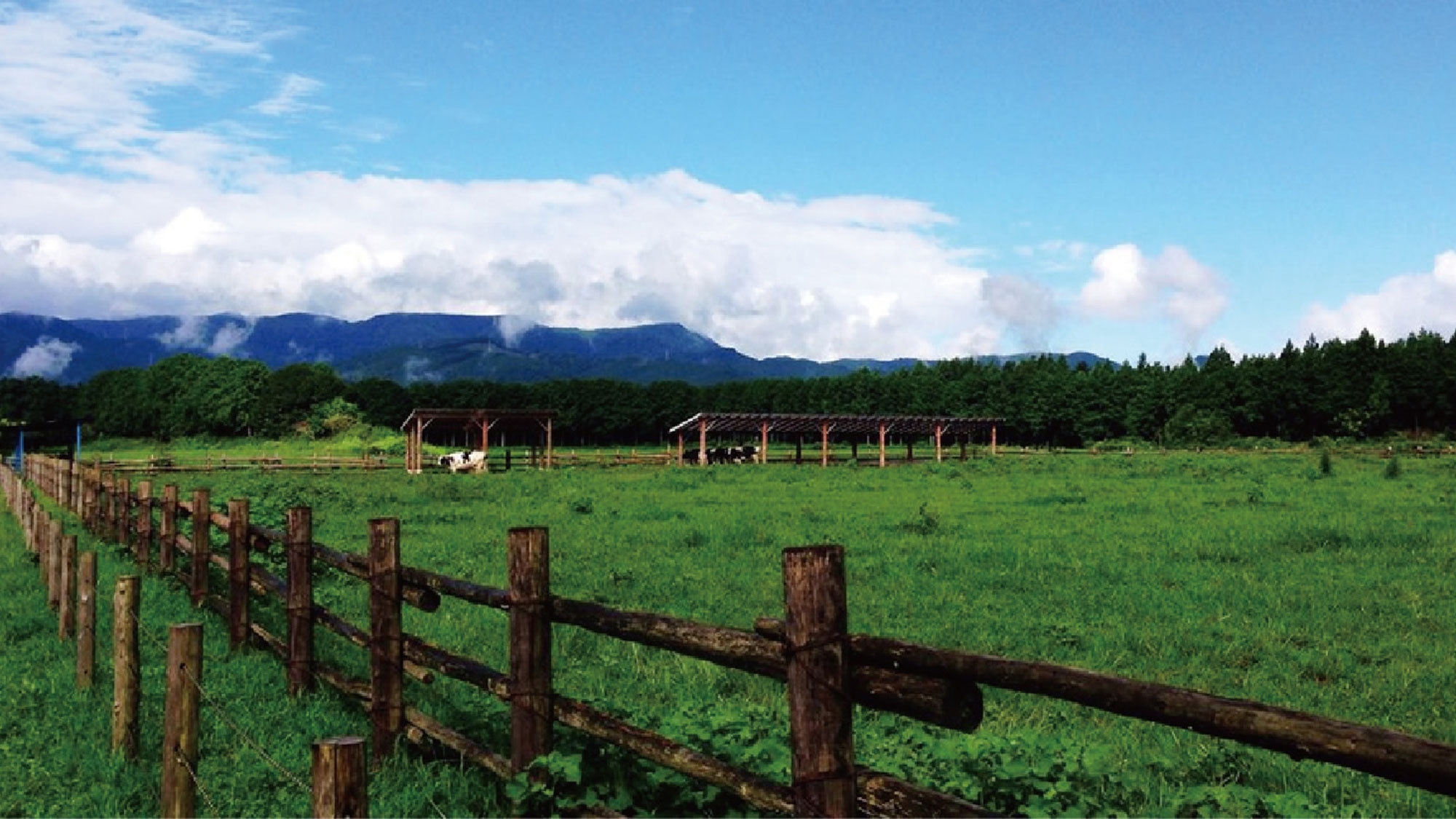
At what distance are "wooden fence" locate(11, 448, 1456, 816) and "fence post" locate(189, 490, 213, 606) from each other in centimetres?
480

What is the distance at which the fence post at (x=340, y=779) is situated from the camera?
11.2 ft

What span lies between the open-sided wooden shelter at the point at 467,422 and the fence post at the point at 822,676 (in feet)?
161

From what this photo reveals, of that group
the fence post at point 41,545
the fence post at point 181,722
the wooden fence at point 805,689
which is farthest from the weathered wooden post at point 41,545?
the fence post at point 181,722

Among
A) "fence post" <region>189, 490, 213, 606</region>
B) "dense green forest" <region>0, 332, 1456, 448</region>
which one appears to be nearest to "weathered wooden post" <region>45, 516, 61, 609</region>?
"fence post" <region>189, 490, 213, 606</region>

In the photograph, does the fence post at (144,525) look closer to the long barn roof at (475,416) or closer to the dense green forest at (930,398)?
the long barn roof at (475,416)

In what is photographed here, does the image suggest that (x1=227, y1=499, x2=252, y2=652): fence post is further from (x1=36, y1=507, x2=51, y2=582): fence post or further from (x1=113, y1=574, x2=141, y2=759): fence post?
(x1=36, y1=507, x2=51, y2=582): fence post

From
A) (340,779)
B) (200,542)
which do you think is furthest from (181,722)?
(200,542)

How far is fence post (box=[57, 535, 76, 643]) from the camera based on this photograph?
33.7ft

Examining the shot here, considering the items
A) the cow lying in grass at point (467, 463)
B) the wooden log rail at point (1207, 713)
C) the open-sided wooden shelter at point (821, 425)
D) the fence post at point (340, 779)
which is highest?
the open-sided wooden shelter at point (821, 425)

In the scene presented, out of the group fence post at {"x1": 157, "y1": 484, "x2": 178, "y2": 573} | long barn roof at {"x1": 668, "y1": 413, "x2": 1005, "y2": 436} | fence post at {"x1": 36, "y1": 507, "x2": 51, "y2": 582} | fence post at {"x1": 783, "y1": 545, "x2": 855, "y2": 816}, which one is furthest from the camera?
long barn roof at {"x1": 668, "y1": 413, "x2": 1005, "y2": 436}

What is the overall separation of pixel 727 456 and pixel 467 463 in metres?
16.0

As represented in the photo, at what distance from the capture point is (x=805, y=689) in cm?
386

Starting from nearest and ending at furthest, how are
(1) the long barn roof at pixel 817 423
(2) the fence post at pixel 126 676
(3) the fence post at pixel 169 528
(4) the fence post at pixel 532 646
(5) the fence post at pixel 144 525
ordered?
(4) the fence post at pixel 532 646
(2) the fence post at pixel 126 676
(3) the fence post at pixel 169 528
(5) the fence post at pixel 144 525
(1) the long barn roof at pixel 817 423

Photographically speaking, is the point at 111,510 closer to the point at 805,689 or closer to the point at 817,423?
the point at 805,689
